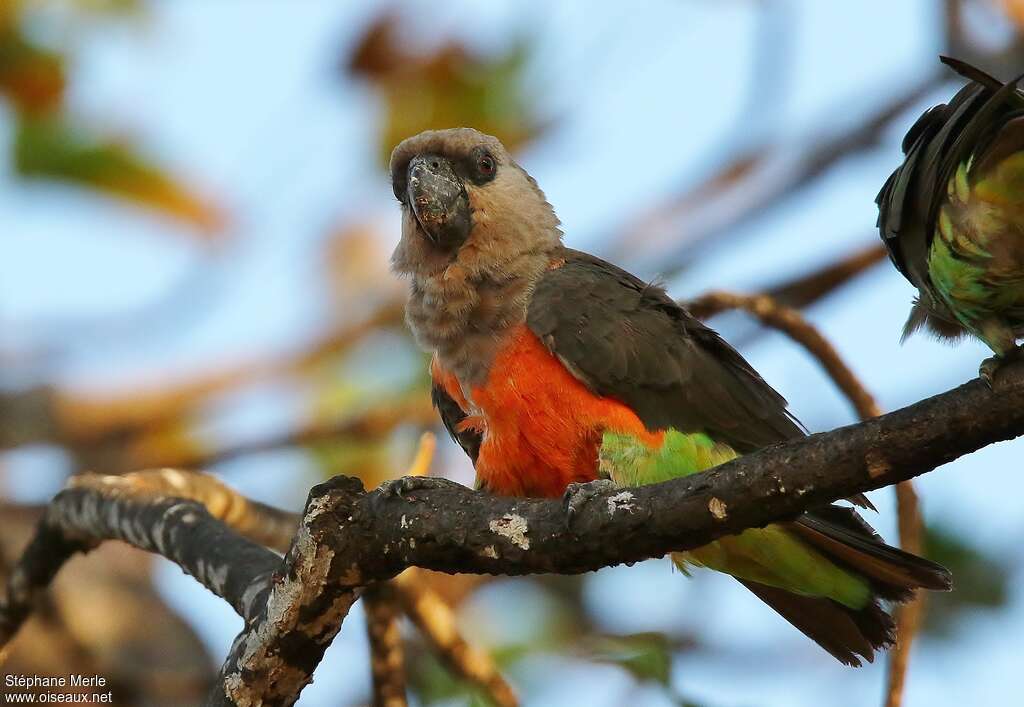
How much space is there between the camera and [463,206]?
5.28 metres

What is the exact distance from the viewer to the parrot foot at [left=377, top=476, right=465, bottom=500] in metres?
3.42

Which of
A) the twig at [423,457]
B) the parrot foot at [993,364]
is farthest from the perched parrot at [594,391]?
the parrot foot at [993,364]

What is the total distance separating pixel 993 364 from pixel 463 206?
281cm

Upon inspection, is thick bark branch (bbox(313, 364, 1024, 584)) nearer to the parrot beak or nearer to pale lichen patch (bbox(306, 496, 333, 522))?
pale lichen patch (bbox(306, 496, 333, 522))

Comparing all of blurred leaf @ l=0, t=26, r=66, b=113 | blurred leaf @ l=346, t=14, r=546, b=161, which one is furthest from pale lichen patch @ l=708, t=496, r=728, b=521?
blurred leaf @ l=0, t=26, r=66, b=113

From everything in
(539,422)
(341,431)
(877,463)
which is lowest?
(877,463)

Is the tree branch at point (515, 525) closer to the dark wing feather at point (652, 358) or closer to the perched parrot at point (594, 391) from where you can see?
the perched parrot at point (594, 391)

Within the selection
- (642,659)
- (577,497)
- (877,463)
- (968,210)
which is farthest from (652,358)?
(877,463)

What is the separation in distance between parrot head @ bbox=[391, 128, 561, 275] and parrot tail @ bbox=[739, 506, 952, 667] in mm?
1787

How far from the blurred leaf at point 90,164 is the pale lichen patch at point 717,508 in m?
5.68

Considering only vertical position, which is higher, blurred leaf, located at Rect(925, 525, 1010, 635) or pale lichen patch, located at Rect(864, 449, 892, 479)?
blurred leaf, located at Rect(925, 525, 1010, 635)

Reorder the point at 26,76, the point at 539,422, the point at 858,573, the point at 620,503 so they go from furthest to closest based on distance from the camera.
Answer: the point at 26,76 → the point at 539,422 → the point at 858,573 → the point at 620,503

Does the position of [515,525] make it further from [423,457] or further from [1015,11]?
[1015,11]

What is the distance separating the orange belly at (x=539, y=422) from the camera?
4547mm
